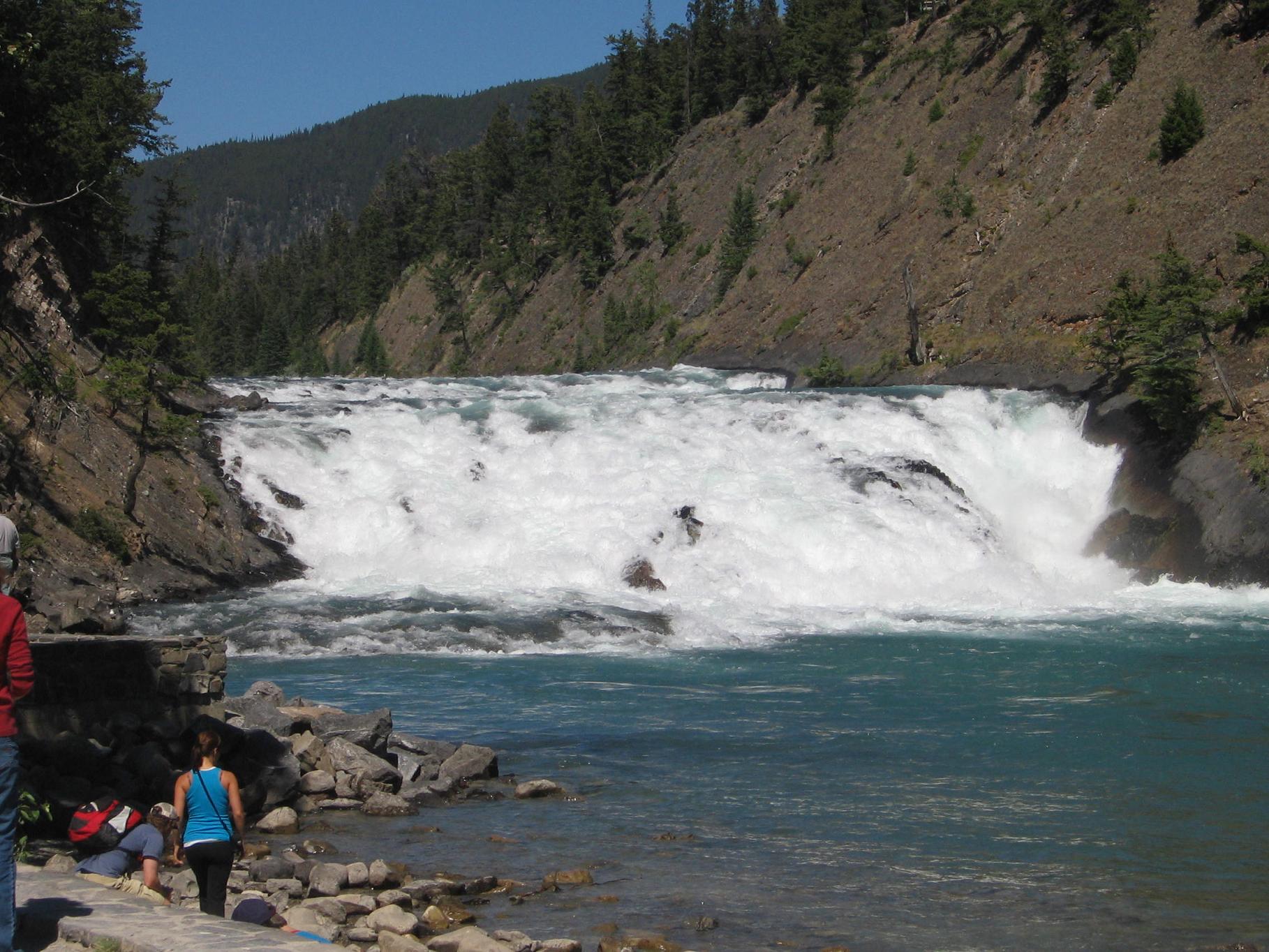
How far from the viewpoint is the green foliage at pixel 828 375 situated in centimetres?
3984

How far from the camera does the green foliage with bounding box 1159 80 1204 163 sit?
34.7 metres

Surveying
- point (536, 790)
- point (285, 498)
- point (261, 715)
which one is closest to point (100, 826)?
point (261, 715)

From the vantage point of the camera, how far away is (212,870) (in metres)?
7.16

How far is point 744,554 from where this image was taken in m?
A: 24.8

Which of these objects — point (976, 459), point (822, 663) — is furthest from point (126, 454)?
point (976, 459)

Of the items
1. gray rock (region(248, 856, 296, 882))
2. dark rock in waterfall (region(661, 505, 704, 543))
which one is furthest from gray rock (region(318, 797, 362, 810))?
dark rock in waterfall (region(661, 505, 704, 543))

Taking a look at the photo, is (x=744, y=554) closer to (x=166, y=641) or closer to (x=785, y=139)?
(x=166, y=641)

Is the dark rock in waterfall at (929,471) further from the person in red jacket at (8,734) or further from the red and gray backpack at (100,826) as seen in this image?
the person in red jacket at (8,734)

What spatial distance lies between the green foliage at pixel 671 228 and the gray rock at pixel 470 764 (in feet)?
172

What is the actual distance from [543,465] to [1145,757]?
18.3m

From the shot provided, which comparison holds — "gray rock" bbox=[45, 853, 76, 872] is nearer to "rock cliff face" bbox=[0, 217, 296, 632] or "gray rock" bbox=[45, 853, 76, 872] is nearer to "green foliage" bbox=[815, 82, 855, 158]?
"rock cliff face" bbox=[0, 217, 296, 632]

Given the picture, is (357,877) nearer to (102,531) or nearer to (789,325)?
(102,531)

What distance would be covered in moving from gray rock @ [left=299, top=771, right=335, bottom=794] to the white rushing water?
9273 mm

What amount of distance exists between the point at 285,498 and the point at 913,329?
69.1ft
